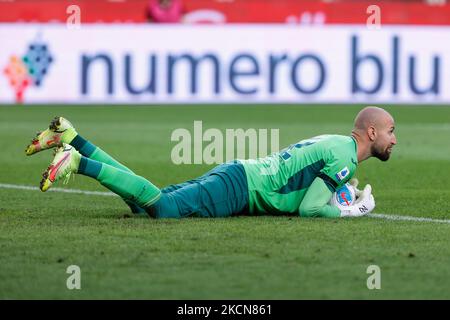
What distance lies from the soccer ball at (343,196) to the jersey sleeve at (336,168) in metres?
0.23

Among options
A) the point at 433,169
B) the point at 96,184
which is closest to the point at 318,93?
the point at 433,169

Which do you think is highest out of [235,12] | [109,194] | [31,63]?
[235,12]

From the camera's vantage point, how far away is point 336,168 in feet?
26.7

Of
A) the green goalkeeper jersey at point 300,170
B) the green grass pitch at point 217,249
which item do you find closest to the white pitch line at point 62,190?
the green grass pitch at point 217,249

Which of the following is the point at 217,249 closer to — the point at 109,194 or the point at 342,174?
the point at 342,174

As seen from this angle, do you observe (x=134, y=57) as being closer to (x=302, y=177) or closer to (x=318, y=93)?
(x=318, y=93)

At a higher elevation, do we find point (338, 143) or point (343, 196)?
point (338, 143)

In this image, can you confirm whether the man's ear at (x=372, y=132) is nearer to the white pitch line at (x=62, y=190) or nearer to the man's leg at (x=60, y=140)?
the man's leg at (x=60, y=140)

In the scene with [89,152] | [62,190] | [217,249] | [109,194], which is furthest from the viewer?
[62,190]

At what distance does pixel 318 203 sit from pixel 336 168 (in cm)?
30

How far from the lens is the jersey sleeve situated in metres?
8.16

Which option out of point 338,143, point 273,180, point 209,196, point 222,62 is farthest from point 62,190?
point 222,62

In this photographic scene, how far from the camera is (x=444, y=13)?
23375mm
